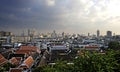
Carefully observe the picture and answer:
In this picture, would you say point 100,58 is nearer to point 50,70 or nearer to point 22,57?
point 50,70

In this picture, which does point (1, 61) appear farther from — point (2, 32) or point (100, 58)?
point (2, 32)

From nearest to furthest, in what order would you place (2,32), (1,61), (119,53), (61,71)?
1. (61,71)
2. (119,53)
3. (1,61)
4. (2,32)

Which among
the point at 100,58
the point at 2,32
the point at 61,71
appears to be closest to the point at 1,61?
the point at 61,71

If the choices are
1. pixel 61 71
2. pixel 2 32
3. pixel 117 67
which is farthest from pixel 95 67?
pixel 2 32

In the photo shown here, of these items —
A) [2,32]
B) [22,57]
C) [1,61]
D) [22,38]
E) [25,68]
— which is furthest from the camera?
[22,38]

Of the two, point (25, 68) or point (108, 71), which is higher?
point (108, 71)

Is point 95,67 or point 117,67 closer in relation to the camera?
point 95,67

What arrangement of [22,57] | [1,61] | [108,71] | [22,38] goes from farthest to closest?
1. [22,38]
2. [22,57]
3. [1,61]
4. [108,71]

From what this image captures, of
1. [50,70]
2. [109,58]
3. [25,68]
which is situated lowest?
[25,68]

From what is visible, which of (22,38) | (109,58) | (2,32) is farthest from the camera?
(22,38)
